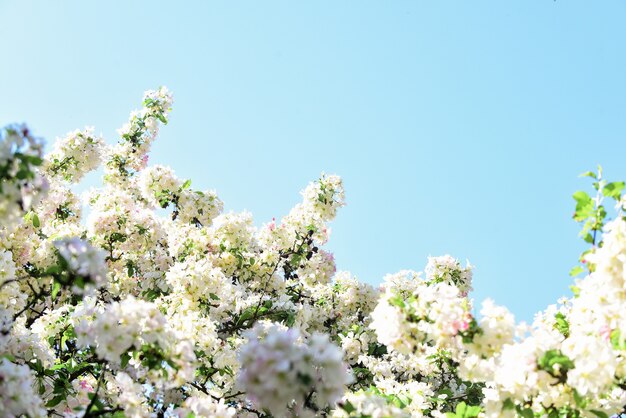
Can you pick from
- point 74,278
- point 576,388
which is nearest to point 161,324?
point 74,278

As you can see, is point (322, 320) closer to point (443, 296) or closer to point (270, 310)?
point (270, 310)

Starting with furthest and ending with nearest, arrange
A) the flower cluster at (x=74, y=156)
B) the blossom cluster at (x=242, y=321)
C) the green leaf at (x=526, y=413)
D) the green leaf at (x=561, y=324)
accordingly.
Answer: the flower cluster at (x=74, y=156) → the green leaf at (x=561, y=324) → the green leaf at (x=526, y=413) → the blossom cluster at (x=242, y=321)

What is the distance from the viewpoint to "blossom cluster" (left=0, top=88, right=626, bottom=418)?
3.26 metres

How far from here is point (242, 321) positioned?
26.9 feet

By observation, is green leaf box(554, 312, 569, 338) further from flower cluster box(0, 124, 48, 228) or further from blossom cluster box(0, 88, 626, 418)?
flower cluster box(0, 124, 48, 228)

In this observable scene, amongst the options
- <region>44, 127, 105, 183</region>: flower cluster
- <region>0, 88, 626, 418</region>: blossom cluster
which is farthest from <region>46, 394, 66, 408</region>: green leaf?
<region>44, 127, 105, 183</region>: flower cluster

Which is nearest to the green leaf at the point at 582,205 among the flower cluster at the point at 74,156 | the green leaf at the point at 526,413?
the green leaf at the point at 526,413

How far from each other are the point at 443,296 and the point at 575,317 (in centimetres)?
120

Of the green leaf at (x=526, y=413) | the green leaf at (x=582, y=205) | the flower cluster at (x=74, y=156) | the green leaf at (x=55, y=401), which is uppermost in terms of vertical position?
the flower cluster at (x=74, y=156)

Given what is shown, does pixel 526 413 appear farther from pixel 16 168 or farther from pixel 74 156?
pixel 74 156

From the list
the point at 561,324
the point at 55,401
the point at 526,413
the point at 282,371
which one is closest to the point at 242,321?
the point at 55,401

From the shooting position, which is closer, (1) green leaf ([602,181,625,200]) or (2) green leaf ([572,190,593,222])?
(1) green leaf ([602,181,625,200])

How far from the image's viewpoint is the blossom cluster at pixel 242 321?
3.26m

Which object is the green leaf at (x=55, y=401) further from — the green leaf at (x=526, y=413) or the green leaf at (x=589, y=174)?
the green leaf at (x=589, y=174)
